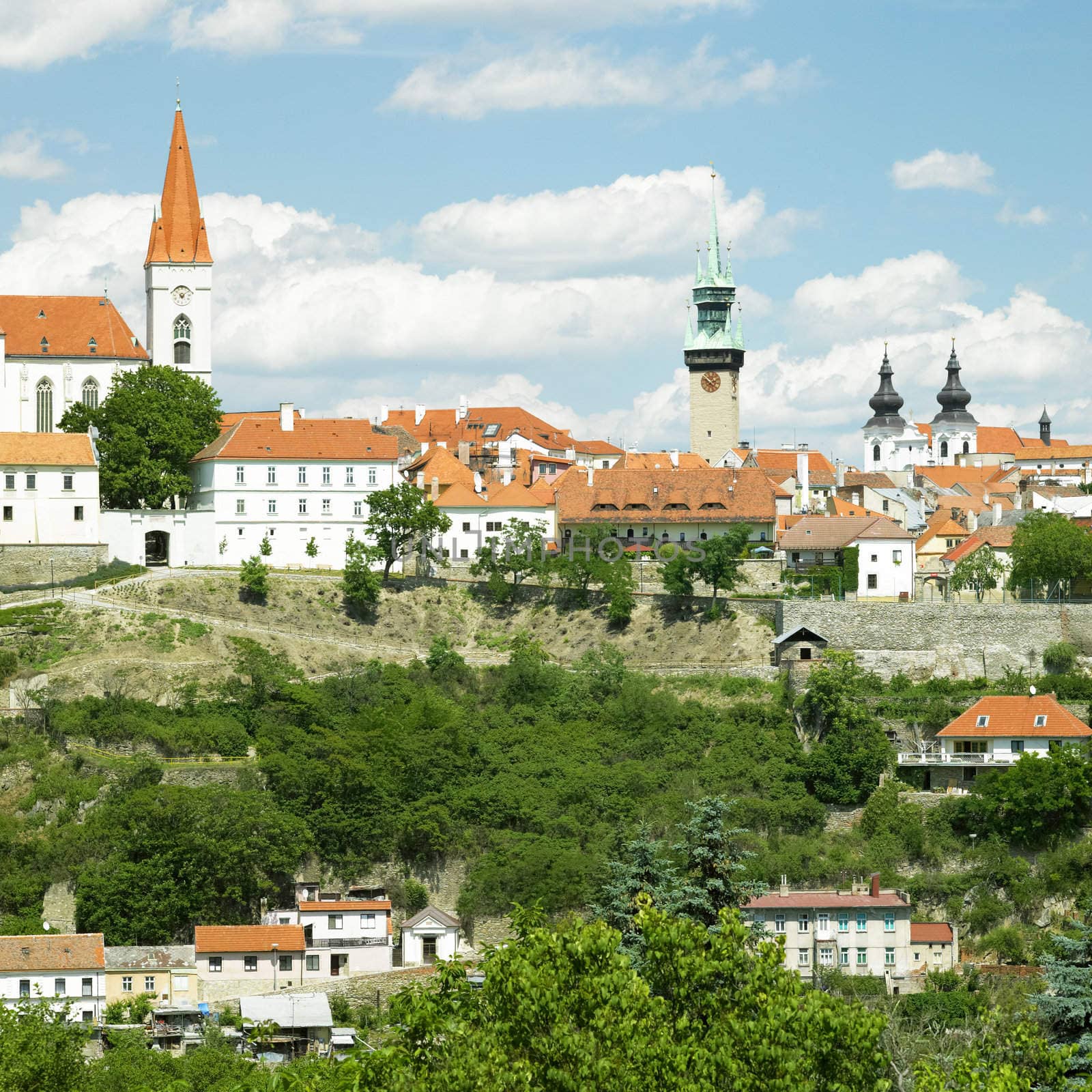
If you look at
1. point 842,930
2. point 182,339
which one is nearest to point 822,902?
point 842,930

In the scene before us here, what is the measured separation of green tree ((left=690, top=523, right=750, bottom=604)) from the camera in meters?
67.6

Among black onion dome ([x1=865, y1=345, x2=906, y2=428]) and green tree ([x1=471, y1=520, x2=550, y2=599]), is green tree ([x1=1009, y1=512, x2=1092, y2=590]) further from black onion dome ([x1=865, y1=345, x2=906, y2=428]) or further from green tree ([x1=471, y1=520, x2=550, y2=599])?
black onion dome ([x1=865, y1=345, x2=906, y2=428])

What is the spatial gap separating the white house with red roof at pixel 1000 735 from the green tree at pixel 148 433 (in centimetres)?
3015

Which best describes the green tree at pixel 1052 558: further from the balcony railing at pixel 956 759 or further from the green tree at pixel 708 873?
the green tree at pixel 708 873

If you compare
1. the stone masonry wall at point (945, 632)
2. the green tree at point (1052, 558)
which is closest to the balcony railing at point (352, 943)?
the stone masonry wall at point (945, 632)

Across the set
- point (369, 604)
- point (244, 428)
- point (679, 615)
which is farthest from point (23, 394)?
point (679, 615)

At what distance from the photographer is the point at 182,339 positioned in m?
85.9

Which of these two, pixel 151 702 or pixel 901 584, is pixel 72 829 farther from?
pixel 901 584

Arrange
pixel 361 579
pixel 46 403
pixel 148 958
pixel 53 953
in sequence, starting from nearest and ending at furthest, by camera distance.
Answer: pixel 53 953 < pixel 148 958 < pixel 361 579 < pixel 46 403

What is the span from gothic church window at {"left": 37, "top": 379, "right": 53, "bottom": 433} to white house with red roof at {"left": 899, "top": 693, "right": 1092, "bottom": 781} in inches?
1560

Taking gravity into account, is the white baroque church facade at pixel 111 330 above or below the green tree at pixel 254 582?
above

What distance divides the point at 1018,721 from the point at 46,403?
42756 millimetres

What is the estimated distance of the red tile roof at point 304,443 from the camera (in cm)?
7381

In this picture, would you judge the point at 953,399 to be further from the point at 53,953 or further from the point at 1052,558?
the point at 53,953
